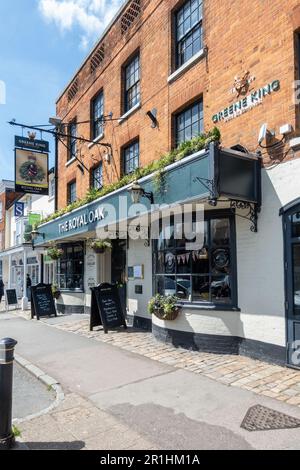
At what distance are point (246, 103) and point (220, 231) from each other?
2.52m

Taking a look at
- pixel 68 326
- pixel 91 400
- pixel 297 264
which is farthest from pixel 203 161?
pixel 68 326

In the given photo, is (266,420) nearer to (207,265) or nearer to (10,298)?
(207,265)

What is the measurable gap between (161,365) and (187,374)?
2.37 feet

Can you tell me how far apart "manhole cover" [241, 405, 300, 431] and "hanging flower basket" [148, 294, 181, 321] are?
11.5 ft

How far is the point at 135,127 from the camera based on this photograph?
11.4 metres

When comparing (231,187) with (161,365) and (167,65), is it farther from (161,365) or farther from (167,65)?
(167,65)

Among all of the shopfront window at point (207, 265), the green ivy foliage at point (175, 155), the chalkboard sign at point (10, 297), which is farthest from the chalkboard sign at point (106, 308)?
the chalkboard sign at point (10, 297)

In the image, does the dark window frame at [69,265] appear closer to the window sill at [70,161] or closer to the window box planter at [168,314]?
the window sill at [70,161]

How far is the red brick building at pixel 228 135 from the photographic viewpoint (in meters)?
6.54

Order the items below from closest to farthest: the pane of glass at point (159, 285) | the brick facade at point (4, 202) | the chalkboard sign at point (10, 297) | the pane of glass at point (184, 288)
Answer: the pane of glass at point (184, 288) → the pane of glass at point (159, 285) → the chalkboard sign at point (10, 297) → the brick facade at point (4, 202)

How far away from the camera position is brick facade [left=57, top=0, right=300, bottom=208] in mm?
6738

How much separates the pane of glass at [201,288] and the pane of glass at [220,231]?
784 mm

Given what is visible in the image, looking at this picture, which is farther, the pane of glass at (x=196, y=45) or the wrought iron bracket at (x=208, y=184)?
the pane of glass at (x=196, y=45)

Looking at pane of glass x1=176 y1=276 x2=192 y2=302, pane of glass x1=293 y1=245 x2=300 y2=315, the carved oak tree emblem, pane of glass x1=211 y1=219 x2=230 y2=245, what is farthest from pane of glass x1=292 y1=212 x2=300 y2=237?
the carved oak tree emblem
